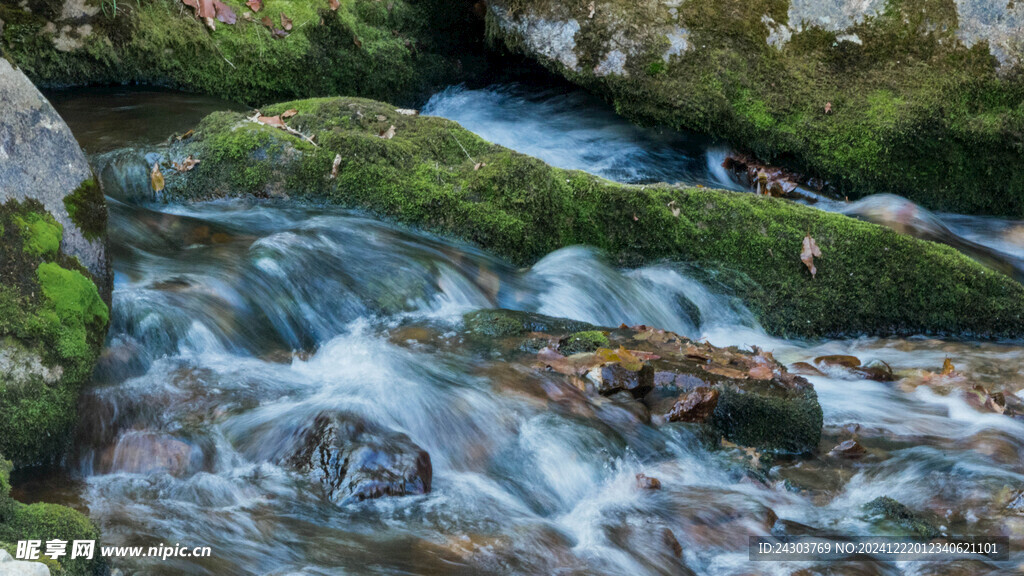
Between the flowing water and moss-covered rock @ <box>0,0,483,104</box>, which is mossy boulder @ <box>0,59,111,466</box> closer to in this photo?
the flowing water

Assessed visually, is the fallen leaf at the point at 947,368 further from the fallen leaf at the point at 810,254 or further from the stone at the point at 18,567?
the stone at the point at 18,567

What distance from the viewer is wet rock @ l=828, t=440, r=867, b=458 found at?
4.55 meters

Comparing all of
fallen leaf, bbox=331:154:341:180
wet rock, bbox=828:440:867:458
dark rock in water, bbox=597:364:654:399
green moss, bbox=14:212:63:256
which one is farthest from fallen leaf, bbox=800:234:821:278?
green moss, bbox=14:212:63:256

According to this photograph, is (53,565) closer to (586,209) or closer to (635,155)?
(586,209)

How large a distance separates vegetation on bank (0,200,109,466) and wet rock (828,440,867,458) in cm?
387

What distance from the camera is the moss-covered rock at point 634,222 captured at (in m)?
6.23

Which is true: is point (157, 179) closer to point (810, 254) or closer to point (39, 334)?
point (39, 334)

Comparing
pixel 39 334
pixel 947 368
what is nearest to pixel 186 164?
Result: pixel 39 334

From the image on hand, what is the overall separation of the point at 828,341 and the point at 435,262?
298 centimetres

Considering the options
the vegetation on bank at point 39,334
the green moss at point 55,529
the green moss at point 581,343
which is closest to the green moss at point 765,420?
the green moss at point 581,343

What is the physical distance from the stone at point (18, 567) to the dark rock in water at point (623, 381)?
2879 millimetres

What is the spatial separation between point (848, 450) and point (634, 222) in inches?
98.7

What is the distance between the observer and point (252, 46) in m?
8.44

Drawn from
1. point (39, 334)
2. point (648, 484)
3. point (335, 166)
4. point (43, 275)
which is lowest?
point (648, 484)
